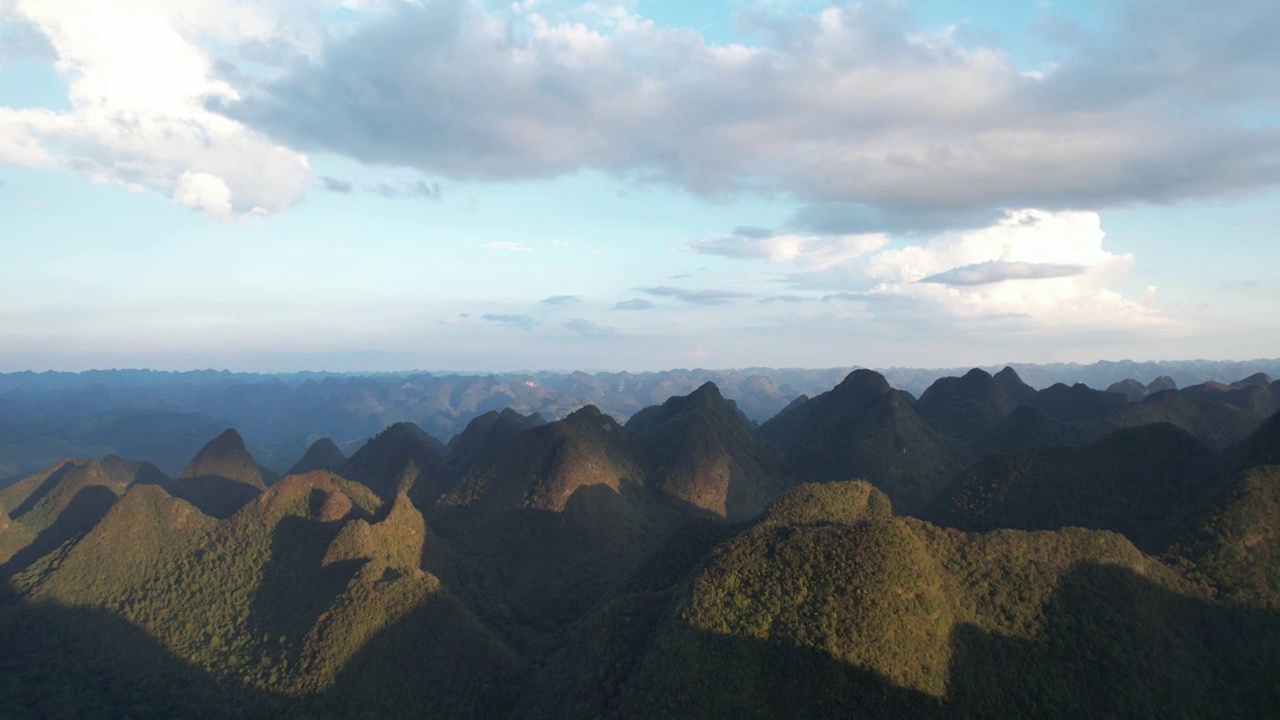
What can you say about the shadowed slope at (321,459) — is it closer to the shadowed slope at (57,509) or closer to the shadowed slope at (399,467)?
the shadowed slope at (399,467)

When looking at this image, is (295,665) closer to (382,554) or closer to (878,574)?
(382,554)

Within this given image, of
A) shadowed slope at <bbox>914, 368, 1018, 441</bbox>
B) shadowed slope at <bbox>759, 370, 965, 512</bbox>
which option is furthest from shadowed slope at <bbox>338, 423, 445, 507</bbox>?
shadowed slope at <bbox>914, 368, 1018, 441</bbox>

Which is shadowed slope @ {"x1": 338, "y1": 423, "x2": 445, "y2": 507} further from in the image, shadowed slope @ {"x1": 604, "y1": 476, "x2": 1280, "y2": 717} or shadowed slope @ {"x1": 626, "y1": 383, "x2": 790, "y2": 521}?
shadowed slope @ {"x1": 604, "y1": 476, "x2": 1280, "y2": 717}

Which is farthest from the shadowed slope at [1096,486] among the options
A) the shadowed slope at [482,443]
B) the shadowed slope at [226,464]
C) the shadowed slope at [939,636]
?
the shadowed slope at [226,464]

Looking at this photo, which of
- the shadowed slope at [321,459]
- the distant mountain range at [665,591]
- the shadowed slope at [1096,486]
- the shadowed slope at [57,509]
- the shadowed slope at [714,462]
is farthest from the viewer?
the shadowed slope at [321,459]

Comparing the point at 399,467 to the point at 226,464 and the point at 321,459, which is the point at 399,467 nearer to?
the point at 226,464

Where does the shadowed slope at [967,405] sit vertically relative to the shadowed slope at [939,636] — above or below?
above

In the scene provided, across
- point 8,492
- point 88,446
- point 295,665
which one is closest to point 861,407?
point 295,665

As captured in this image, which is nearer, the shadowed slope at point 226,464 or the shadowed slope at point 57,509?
the shadowed slope at point 57,509
